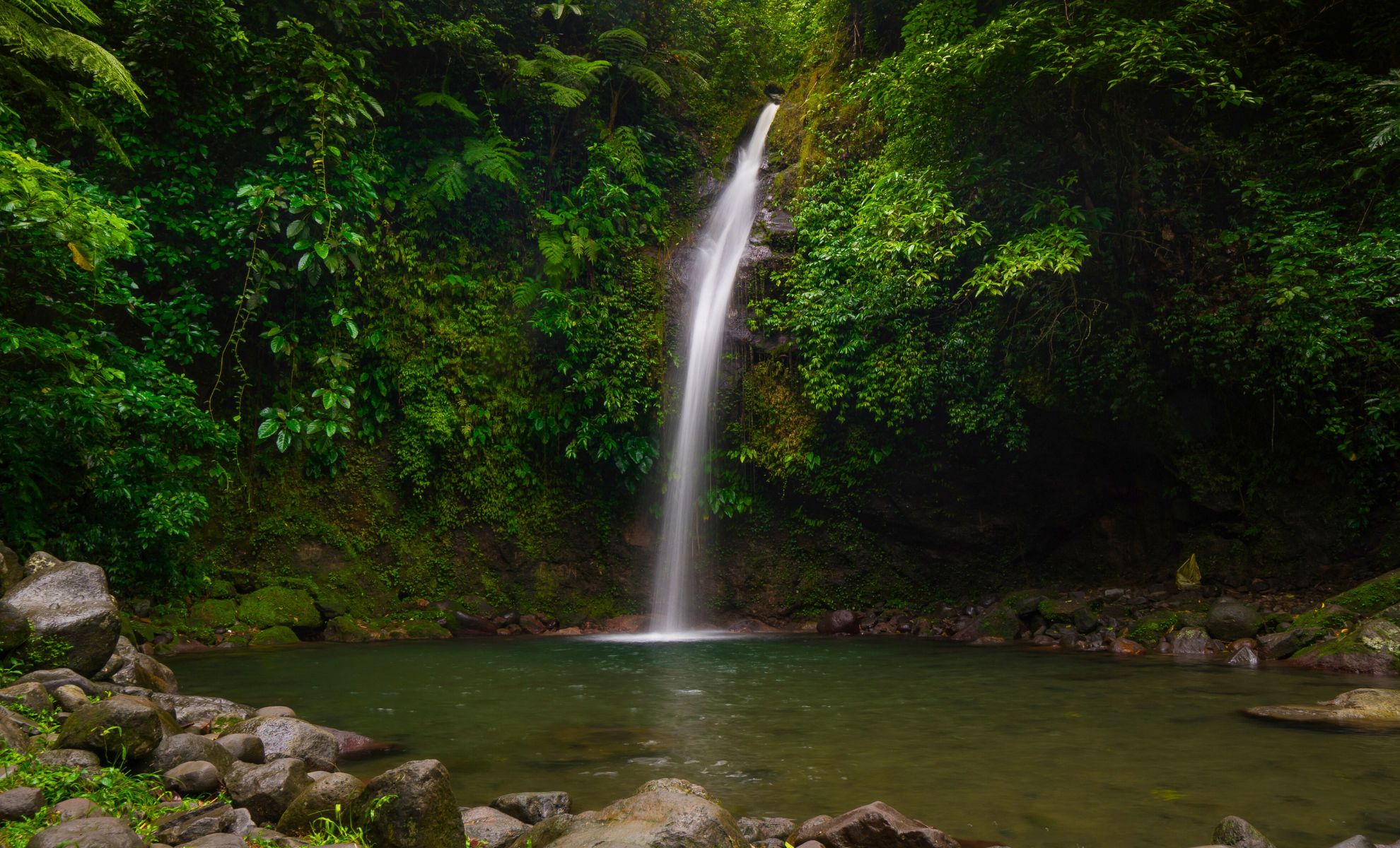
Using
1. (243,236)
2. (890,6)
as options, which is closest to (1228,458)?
(890,6)

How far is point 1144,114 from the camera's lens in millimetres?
10391

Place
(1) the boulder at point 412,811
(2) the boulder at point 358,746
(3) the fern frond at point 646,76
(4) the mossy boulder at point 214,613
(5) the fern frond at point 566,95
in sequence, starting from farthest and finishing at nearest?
(3) the fern frond at point 646,76
(5) the fern frond at point 566,95
(4) the mossy boulder at point 214,613
(2) the boulder at point 358,746
(1) the boulder at point 412,811

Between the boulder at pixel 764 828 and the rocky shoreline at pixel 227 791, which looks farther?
the boulder at pixel 764 828

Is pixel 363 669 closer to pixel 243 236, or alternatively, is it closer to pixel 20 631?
pixel 20 631

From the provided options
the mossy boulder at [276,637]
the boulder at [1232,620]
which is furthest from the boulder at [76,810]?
the boulder at [1232,620]

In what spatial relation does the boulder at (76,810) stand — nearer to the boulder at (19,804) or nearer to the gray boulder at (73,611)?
the boulder at (19,804)

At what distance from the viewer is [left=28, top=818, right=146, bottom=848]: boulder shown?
2453mm

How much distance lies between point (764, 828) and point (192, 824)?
230 cm

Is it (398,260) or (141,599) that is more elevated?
(398,260)

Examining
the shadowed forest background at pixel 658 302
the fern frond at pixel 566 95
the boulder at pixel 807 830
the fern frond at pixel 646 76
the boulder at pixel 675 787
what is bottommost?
the boulder at pixel 807 830

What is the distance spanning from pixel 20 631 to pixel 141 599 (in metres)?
5.40

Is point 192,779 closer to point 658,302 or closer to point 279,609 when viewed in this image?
point 279,609

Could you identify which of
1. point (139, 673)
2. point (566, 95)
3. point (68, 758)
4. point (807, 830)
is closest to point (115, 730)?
point (68, 758)

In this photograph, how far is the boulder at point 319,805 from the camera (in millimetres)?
3350
